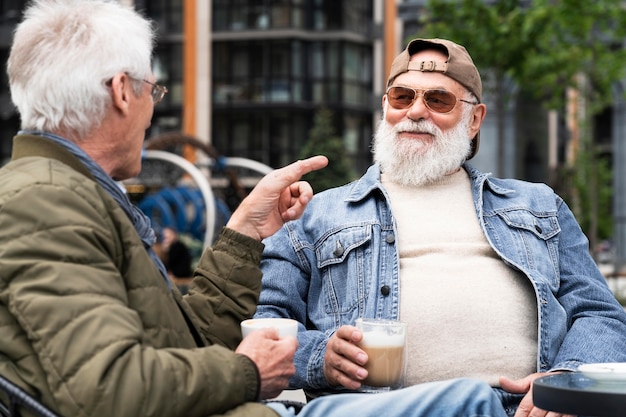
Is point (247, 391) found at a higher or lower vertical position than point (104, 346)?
lower

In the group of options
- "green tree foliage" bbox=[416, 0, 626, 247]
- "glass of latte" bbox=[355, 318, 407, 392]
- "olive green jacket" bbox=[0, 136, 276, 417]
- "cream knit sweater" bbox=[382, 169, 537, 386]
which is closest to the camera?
"olive green jacket" bbox=[0, 136, 276, 417]

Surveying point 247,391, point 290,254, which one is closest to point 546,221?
point 290,254

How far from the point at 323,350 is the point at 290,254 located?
16.4 inches

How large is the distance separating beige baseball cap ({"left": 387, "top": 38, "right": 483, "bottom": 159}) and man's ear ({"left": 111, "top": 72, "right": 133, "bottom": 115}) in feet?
4.36

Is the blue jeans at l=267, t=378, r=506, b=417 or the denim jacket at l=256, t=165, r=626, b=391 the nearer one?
the blue jeans at l=267, t=378, r=506, b=417

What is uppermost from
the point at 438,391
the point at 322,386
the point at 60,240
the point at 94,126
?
the point at 94,126

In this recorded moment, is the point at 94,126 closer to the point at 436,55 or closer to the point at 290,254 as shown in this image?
the point at 290,254

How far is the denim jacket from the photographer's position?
10.3 feet

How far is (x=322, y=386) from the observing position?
3.03m

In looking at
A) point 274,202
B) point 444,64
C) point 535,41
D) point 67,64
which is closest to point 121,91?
point 67,64

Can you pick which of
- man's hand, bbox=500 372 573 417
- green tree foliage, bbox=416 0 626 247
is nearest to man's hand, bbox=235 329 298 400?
man's hand, bbox=500 372 573 417

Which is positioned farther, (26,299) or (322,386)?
(322,386)

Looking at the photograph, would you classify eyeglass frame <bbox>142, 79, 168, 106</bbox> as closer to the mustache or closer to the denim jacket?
the denim jacket

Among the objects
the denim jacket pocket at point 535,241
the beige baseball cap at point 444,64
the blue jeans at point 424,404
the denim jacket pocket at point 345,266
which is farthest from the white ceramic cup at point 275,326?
the beige baseball cap at point 444,64
